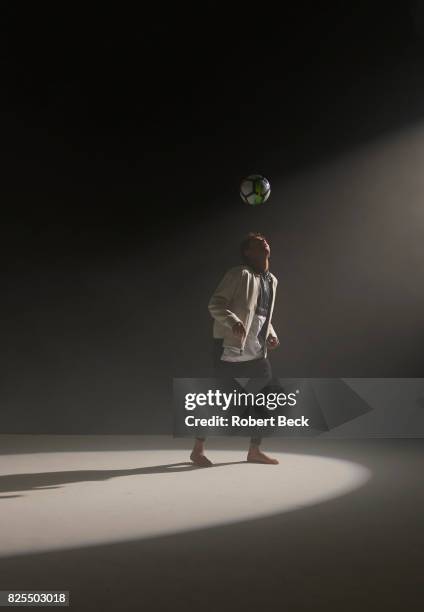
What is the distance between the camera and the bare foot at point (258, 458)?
4332 mm

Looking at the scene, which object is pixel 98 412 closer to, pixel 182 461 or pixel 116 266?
pixel 116 266

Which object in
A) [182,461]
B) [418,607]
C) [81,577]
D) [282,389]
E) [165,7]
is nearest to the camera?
[418,607]

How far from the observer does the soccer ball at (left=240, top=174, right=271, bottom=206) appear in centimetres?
530

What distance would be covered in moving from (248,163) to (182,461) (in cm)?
225

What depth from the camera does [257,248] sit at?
4426 mm

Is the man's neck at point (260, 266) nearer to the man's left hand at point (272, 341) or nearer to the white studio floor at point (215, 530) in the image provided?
the man's left hand at point (272, 341)

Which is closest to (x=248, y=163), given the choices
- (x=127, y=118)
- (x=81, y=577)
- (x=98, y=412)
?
(x=127, y=118)

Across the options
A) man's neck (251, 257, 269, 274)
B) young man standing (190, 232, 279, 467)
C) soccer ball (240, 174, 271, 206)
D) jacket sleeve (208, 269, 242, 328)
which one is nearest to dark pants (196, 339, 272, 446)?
young man standing (190, 232, 279, 467)

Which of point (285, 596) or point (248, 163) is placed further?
point (248, 163)

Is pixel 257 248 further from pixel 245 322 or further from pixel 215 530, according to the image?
pixel 215 530

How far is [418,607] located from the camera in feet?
6.51

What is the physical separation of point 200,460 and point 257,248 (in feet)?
3.82

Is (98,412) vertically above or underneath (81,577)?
above

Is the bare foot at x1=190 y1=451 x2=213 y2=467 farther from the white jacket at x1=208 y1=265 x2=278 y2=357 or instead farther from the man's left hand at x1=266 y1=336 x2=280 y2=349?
the man's left hand at x1=266 y1=336 x2=280 y2=349
